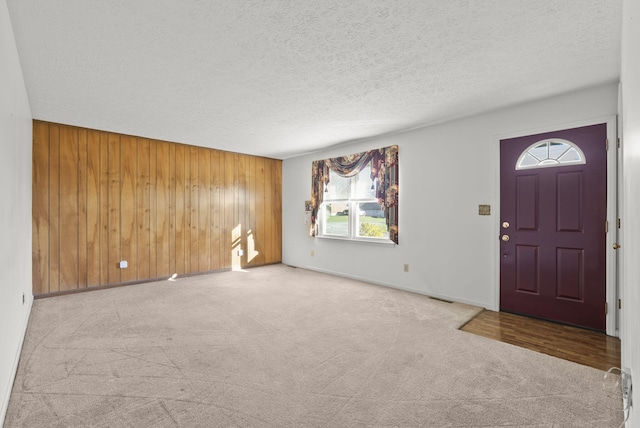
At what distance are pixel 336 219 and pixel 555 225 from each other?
338 cm

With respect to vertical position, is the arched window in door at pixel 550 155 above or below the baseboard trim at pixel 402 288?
above

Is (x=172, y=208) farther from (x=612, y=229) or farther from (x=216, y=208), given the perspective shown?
(x=612, y=229)

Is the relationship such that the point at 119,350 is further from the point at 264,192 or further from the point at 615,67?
the point at 615,67

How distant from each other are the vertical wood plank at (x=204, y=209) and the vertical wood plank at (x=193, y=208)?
0.06m

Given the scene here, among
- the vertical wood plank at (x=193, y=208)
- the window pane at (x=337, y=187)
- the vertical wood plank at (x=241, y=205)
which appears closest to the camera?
the vertical wood plank at (x=193, y=208)

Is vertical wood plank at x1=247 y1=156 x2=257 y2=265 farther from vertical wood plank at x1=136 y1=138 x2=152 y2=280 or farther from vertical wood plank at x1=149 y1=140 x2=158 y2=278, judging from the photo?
vertical wood plank at x1=136 y1=138 x2=152 y2=280

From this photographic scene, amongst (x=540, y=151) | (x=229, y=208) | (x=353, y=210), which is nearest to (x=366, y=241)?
(x=353, y=210)

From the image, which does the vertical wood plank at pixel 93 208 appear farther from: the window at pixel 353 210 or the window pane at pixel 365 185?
the window pane at pixel 365 185

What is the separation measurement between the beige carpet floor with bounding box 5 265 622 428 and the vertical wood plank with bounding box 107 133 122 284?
1.01 m

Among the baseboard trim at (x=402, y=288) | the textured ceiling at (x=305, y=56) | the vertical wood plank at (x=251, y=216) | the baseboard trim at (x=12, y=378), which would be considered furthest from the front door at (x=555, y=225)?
the vertical wood plank at (x=251, y=216)

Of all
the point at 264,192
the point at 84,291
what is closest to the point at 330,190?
the point at 264,192

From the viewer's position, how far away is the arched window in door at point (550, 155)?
3.14 m

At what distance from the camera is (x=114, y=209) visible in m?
4.72

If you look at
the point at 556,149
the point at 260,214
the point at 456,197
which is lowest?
the point at 260,214
